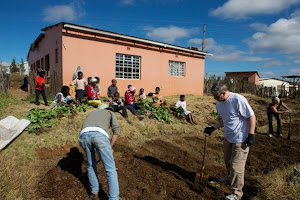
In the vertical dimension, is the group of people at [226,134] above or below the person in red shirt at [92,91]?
below

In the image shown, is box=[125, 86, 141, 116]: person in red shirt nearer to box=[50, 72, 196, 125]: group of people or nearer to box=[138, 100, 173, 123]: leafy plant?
box=[50, 72, 196, 125]: group of people

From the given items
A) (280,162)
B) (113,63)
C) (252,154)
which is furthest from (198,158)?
(113,63)

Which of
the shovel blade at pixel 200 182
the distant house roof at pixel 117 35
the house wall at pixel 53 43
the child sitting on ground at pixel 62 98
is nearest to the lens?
the shovel blade at pixel 200 182

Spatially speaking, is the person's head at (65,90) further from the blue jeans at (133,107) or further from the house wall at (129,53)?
the house wall at (129,53)

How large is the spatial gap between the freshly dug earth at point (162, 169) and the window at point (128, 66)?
6599 mm

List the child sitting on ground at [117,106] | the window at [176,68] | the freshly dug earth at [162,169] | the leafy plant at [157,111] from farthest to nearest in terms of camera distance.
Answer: the window at [176,68] → the leafy plant at [157,111] → the child sitting on ground at [117,106] → the freshly dug earth at [162,169]

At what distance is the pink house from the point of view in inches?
393

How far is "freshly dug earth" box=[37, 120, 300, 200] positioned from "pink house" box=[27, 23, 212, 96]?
610 centimetres

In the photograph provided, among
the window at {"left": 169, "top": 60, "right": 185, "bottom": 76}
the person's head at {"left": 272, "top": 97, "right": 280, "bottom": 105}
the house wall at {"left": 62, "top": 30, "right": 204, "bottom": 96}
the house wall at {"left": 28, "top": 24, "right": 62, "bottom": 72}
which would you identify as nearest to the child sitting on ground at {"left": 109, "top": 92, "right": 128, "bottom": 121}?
the house wall at {"left": 62, "top": 30, "right": 204, "bottom": 96}

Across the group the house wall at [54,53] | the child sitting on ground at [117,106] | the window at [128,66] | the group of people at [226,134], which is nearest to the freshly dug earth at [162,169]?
the group of people at [226,134]

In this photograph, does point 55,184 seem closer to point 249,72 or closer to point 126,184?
point 126,184

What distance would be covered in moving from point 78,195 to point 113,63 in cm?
898

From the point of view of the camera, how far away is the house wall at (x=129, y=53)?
1004cm

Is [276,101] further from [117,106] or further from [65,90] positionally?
[65,90]
